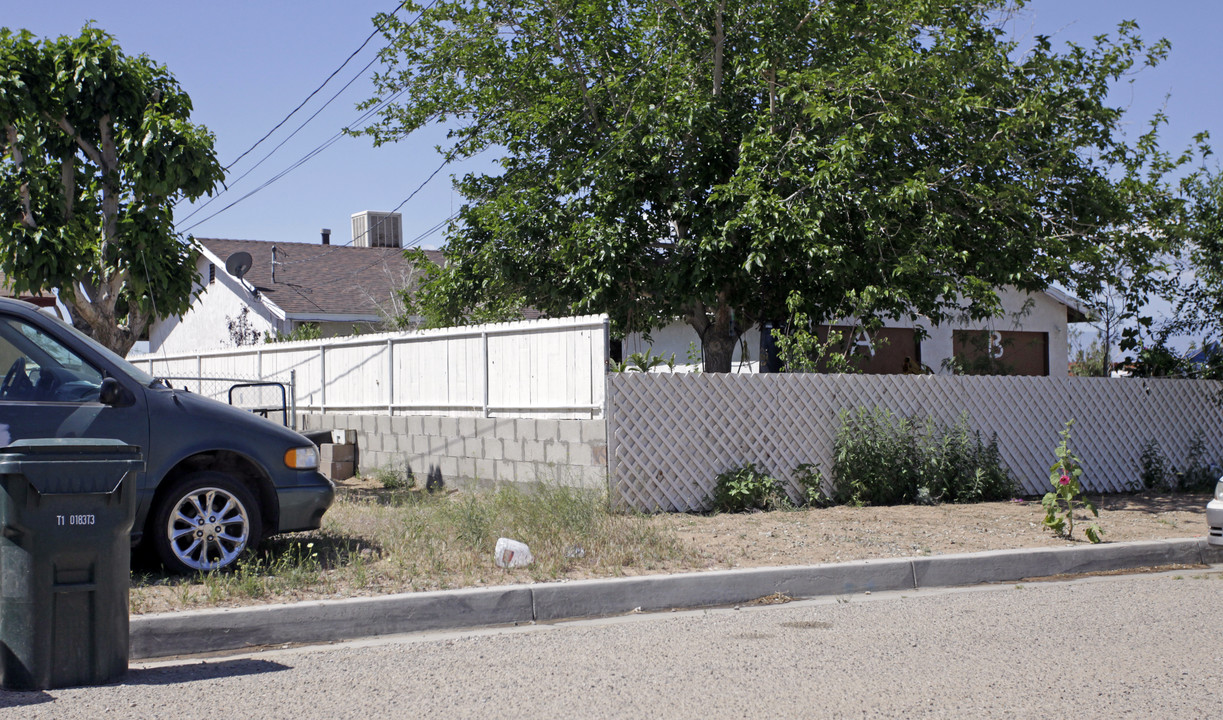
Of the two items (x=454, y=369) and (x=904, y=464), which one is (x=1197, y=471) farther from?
(x=454, y=369)

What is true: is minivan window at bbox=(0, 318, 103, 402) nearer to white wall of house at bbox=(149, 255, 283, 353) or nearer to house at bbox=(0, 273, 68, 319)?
house at bbox=(0, 273, 68, 319)

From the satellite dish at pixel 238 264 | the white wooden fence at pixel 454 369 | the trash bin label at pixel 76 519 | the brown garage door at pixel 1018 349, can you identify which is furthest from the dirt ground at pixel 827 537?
the satellite dish at pixel 238 264

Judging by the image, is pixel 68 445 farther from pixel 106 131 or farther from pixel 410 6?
pixel 410 6

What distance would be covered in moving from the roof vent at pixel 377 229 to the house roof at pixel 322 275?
4.34ft

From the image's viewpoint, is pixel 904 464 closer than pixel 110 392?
No

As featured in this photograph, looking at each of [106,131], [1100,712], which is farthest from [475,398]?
[1100,712]

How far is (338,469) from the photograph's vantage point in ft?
46.3

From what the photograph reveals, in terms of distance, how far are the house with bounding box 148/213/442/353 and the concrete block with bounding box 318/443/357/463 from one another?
436 inches

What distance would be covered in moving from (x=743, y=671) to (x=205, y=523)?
13.1ft

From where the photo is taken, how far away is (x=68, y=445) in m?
5.13

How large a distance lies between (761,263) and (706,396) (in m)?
2.29

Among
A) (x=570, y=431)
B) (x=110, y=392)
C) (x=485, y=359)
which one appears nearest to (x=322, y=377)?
(x=485, y=359)

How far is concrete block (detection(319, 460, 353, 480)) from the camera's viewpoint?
46.1 ft

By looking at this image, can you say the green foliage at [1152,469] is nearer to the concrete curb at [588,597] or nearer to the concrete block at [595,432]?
the concrete curb at [588,597]
